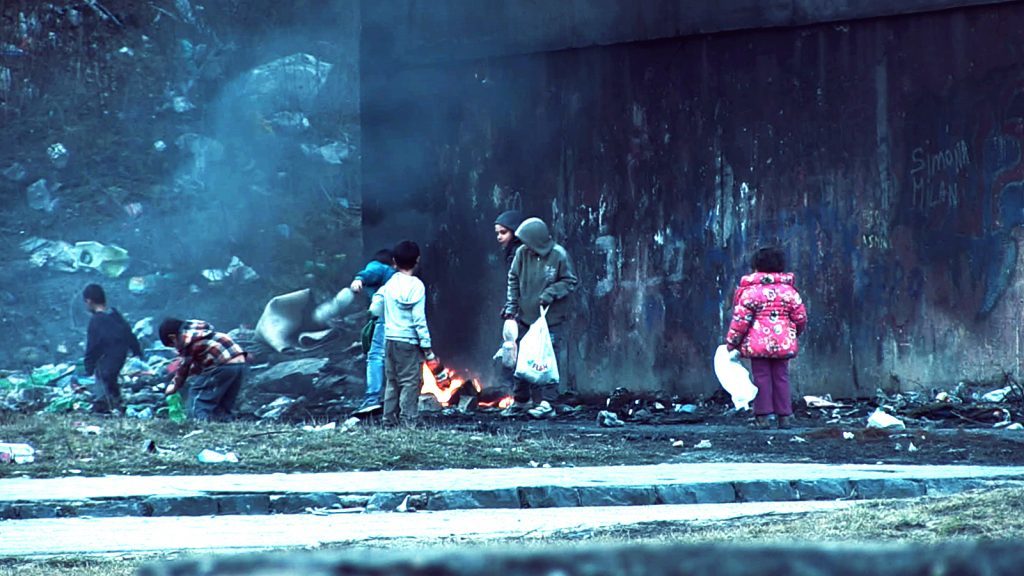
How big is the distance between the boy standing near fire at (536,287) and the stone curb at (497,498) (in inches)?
211

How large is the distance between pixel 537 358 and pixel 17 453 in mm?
4458

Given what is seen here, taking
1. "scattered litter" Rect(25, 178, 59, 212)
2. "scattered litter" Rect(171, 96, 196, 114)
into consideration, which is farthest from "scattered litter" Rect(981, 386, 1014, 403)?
"scattered litter" Rect(25, 178, 59, 212)

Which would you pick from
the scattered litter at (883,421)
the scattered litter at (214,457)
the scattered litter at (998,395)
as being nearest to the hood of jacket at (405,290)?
the scattered litter at (214,457)

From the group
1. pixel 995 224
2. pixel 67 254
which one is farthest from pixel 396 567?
pixel 67 254

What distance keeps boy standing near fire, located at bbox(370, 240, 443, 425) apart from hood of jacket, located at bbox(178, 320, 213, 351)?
7.00ft

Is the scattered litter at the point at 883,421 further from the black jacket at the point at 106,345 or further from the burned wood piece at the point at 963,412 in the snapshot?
the black jacket at the point at 106,345

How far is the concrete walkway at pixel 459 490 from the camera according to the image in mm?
7621

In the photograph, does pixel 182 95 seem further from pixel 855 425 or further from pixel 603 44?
pixel 855 425

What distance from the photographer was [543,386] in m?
13.6

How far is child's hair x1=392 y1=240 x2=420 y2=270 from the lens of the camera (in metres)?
12.2

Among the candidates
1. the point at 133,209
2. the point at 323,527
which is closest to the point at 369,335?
the point at 133,209

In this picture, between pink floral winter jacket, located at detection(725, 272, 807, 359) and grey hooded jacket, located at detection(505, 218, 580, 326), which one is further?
grey hooded jacket, located at detection(505, 218, 580, 326)

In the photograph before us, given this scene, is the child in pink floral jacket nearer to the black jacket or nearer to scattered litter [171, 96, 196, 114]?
the black jacket

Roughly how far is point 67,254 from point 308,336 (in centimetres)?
312
